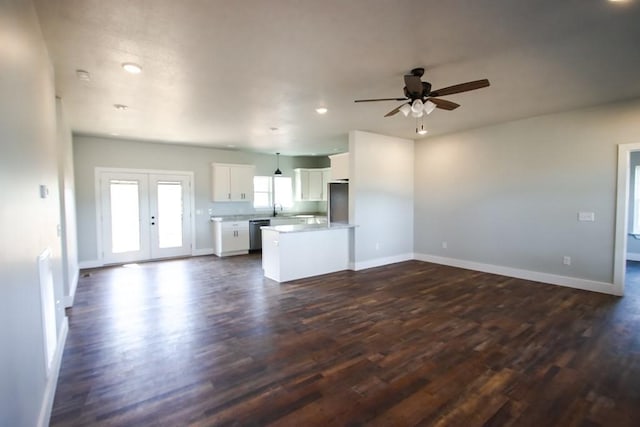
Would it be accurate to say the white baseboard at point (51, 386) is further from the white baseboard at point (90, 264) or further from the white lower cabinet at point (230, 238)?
the white lower cabinet at point (230, 238)

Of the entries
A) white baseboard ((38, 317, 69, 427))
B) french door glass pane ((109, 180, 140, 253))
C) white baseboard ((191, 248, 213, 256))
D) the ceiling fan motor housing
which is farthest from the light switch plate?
french door glass pane ((109, 180, 140, 253))

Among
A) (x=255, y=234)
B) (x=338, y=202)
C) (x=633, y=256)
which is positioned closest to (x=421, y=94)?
(x=338, y=202)

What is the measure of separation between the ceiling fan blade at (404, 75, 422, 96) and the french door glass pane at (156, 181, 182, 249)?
6.15m

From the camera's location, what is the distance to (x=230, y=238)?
769cm

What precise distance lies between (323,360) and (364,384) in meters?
0.47

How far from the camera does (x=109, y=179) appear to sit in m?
6.61

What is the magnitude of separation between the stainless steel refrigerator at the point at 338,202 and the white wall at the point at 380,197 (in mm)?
533

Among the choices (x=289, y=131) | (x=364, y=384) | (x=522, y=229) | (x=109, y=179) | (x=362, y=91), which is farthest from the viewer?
(x=109, y=179)

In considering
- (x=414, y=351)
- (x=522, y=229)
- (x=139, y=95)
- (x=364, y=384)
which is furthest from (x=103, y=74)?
(x=522, y=229)

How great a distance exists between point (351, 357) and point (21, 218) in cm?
252

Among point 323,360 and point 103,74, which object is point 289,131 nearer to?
point 103,74

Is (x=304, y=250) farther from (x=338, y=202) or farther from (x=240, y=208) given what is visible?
(x=240, y=208)

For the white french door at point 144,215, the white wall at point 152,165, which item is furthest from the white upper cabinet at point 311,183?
the white french door at point 144,215

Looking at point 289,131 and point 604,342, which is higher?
point 289,131
